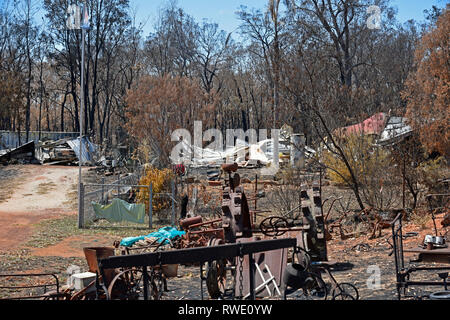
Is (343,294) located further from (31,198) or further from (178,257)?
(31,198)

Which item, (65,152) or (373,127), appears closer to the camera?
(373,127)

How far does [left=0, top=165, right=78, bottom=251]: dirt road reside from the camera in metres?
18.4

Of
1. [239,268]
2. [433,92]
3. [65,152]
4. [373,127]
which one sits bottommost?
[239,268]

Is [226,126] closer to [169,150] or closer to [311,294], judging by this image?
[169,150]

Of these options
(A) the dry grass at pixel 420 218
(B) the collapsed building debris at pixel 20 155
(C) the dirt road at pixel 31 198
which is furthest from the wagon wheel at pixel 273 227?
(B) the collapsed building debris at pixel 20 155

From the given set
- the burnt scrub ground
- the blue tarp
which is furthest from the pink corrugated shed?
the blue tarp

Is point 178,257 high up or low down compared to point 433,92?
down

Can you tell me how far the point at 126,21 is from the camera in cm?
5234

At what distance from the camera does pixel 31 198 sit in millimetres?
26156

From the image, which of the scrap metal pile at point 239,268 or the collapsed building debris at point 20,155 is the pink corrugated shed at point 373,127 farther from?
the collapsed building debris at point 20,155

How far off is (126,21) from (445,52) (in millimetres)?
37067

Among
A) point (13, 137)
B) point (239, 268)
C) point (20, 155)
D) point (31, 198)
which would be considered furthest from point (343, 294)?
point (13, 137)

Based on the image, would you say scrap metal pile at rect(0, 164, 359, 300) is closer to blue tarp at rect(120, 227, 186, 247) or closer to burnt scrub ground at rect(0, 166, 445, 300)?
burnt scrub ground at rect(0, 166, 445, 300)

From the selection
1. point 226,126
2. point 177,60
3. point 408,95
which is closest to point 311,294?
point 408,95
